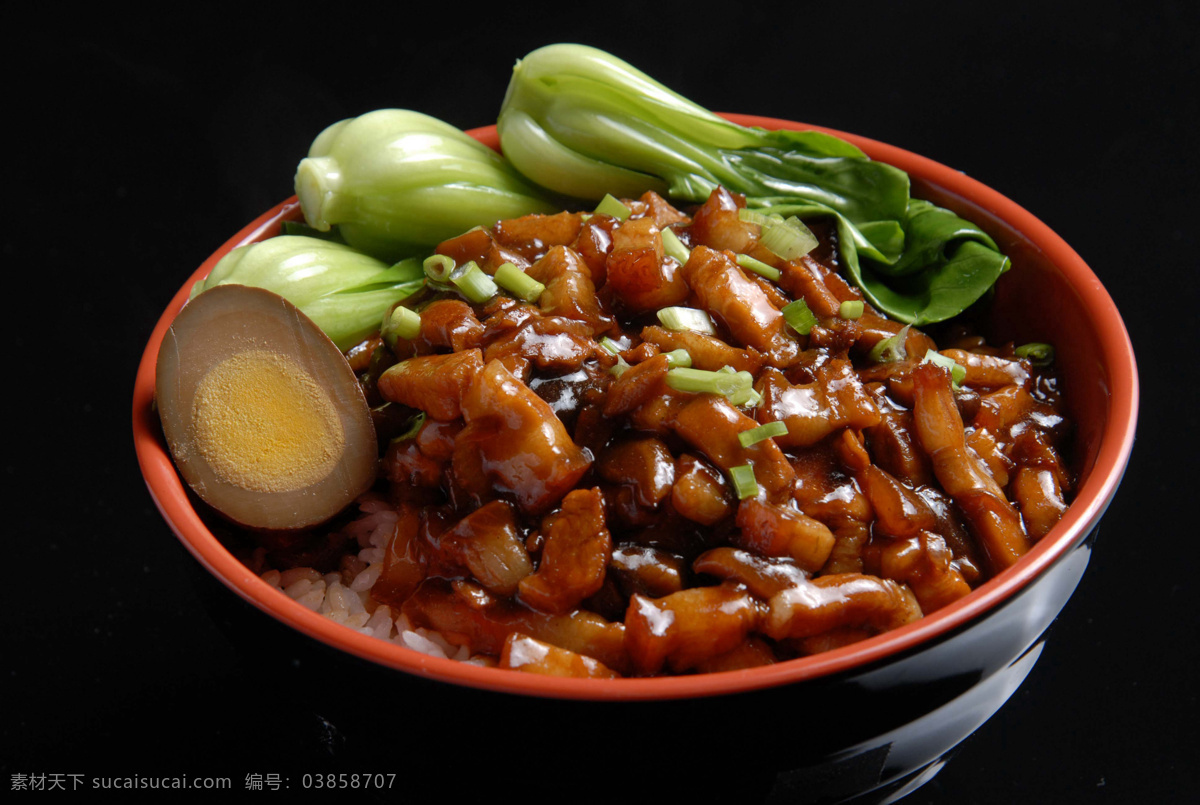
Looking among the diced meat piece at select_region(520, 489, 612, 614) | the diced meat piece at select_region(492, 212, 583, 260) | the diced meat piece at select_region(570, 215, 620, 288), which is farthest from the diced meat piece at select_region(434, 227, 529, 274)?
the diced meat piece at select_region(520, 489, 612, 614)

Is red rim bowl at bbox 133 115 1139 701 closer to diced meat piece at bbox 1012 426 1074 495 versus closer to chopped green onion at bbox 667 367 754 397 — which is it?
diced meat piece at bbox 1012 426 1074 495

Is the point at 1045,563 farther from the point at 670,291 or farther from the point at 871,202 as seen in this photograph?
the point at 871,202

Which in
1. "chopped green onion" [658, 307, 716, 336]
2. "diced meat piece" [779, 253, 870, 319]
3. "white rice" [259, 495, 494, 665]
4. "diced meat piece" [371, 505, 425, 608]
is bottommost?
"white rice" [259, 495, 494, 665]

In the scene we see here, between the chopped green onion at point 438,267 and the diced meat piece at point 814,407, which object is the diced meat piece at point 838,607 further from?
the chopped green onion at point 438,267

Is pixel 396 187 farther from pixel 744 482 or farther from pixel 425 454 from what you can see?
pixel 744 482

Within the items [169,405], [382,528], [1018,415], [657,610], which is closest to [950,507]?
[1018,415]
